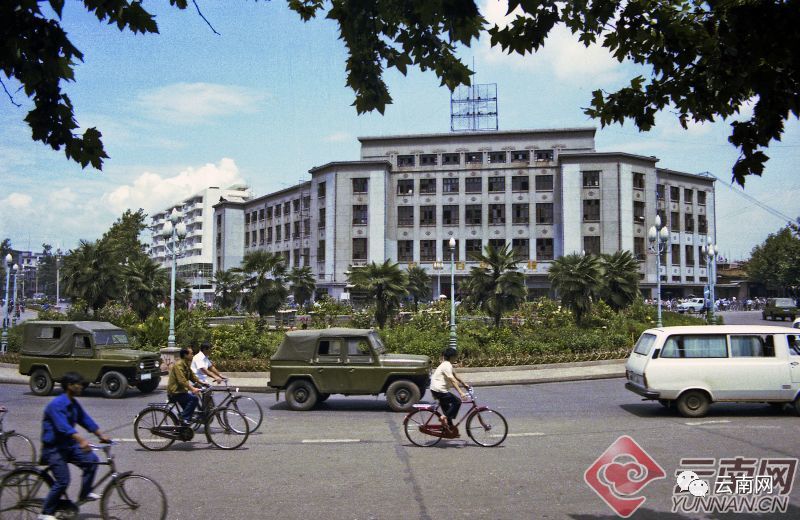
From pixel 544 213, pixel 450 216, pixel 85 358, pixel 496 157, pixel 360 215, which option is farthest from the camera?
pixel 450 216

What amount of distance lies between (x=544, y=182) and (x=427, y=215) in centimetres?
1326

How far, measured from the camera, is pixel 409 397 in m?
13.8

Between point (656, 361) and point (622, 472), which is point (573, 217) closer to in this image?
point (656, 361)

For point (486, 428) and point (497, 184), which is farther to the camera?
point (497, 184)

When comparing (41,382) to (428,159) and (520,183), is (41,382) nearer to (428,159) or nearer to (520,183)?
(428,159)

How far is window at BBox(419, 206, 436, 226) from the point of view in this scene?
67875mm

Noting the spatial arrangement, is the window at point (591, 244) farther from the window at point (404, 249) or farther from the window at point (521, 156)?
the window at point (404, 249)

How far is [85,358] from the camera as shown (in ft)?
55.0

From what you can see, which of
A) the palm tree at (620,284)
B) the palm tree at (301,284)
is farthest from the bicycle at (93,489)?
the palm tree at (301,284)

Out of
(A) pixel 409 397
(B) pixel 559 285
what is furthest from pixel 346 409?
(B) pixel 559 285

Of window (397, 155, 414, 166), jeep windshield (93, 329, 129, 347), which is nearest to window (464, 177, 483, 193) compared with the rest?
window (397, 155, 414, 166)

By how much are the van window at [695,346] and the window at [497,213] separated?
2125 inches

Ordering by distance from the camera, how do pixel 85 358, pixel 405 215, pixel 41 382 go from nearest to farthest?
pixel 85 358, pixel 41 382, pixel 405 215

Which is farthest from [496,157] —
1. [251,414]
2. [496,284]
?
[251,414]
